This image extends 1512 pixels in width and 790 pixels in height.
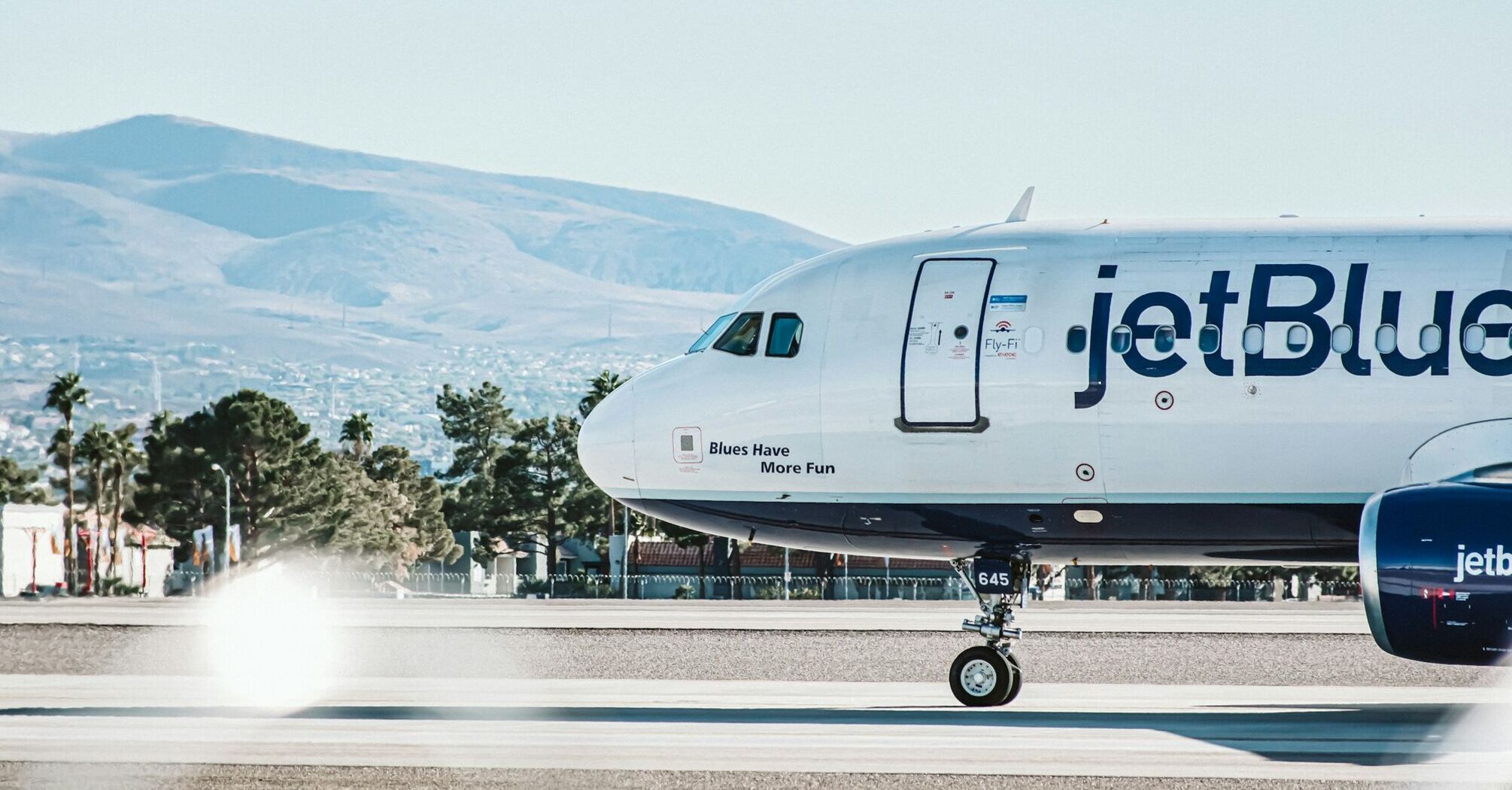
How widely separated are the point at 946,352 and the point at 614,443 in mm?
3940

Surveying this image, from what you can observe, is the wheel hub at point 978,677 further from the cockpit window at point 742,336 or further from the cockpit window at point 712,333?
the cockpit window at point 712,333

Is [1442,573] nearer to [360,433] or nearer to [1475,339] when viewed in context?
[1475,339]

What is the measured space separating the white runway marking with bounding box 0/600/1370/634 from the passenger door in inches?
794

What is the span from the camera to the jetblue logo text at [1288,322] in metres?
19.1

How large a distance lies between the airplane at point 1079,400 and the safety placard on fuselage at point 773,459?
2 centimetres

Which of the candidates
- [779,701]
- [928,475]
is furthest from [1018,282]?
[779,701]

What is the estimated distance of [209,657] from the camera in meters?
30.8

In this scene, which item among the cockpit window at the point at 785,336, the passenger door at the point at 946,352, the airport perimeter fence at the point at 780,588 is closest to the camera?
the passenger door at the point at 946,352

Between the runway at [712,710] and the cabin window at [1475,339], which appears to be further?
the cabin window at [1475,339]

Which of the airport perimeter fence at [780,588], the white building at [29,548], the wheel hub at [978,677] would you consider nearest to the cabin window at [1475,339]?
the wheel hub at [978,677]

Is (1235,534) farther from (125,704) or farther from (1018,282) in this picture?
(125,704)

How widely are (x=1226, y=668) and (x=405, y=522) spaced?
105m

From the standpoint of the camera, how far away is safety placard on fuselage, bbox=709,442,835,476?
21234mm

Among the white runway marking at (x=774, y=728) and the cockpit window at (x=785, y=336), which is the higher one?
the cockpit window at (x=785, y=336)
